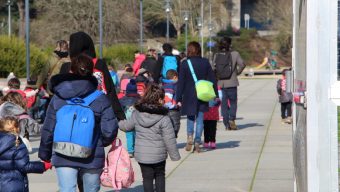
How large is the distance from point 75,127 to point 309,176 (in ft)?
7.72

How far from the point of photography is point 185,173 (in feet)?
39.3

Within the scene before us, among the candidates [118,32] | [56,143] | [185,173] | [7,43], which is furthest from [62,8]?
[56,143]

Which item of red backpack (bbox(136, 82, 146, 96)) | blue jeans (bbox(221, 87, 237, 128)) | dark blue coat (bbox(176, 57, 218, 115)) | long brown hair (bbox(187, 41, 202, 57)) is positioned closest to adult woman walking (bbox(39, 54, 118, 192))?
dark blue coat (bbox(176, 57, 218, 115))

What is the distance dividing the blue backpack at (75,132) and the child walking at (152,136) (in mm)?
1530

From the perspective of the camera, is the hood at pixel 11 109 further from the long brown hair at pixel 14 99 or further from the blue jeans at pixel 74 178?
the blue jeans at pixel 74 178

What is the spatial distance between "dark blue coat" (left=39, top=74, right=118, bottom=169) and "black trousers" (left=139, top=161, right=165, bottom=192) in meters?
1.45

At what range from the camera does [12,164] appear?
8.03 meters

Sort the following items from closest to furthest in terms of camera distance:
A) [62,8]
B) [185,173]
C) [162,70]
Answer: [185,173], [162,70], [62,8]

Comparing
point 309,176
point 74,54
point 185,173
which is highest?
point 74,54

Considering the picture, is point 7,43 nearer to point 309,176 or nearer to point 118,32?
point 118,32

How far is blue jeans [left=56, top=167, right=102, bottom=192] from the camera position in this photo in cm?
727

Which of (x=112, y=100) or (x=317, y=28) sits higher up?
(x=317, y=28)

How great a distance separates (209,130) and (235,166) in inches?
84.1

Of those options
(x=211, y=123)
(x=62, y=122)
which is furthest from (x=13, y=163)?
(x=211, y=123)
